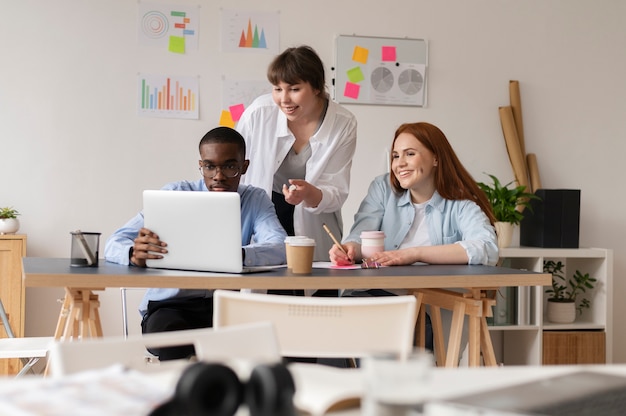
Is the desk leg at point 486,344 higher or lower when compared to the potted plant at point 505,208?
lower

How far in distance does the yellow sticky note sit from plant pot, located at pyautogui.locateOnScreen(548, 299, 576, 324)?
2.48 m

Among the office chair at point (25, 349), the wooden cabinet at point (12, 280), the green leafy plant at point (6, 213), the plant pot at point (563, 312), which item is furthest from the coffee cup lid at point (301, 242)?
the plant pot at point (563, 312)

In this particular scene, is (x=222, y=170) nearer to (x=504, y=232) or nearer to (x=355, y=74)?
(x=355, y=74)

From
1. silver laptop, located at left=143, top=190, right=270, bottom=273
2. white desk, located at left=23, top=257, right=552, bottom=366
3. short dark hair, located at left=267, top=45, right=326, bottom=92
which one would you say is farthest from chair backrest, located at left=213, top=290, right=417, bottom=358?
short dark hair, located at left=267, top=45, right=326, bottom=92

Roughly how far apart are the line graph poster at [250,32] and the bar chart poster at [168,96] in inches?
11.6

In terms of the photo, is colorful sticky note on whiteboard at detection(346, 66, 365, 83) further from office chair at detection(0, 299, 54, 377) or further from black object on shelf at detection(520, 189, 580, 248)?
office chair at detection(0, 299, 54, 377)

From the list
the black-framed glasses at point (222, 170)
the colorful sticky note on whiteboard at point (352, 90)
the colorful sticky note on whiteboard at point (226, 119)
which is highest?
the colorful sticky note on whiteboard at point (352, 90)

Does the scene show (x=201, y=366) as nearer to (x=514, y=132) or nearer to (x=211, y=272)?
(x=211, y=272)

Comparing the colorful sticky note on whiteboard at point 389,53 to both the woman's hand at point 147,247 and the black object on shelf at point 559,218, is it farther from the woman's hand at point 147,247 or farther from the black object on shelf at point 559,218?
the woman's hand at point 147,247

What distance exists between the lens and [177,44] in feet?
13.5

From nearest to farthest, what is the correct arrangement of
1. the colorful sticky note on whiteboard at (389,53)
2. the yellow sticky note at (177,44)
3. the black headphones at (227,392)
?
the black headphones at (227,392), the yellow sticky note at (177,44), the colorful sticky note on whiteboard at (389,53)

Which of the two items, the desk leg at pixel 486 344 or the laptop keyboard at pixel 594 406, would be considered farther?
the desk leg at pixel 486 344

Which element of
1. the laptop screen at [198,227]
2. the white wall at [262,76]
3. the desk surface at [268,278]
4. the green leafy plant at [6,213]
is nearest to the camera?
the desk surface at [268,278]

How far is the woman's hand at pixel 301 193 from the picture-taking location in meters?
2.60
